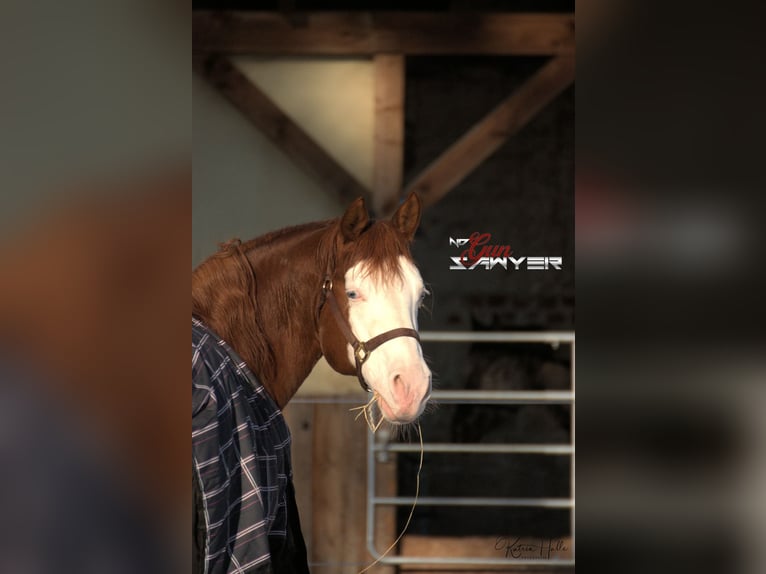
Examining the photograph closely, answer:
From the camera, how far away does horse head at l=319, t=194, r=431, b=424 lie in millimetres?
1429

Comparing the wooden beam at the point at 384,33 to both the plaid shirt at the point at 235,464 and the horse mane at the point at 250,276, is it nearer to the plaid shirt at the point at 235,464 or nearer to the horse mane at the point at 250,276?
the horse mane at the point at 250,276

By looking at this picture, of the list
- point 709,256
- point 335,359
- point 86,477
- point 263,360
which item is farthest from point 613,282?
point 86,477

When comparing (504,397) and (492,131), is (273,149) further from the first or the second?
(504,397)

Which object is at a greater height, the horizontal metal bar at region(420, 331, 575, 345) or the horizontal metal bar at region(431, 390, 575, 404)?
the horizontal metal bar at region(420, 331, 575, 345)

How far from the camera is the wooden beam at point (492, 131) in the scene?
62.1 inches

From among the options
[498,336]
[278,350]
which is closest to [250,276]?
[278,350]

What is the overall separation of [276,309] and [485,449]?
1.88ft

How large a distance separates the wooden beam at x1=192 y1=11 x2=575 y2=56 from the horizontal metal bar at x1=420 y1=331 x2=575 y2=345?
63 centimetres

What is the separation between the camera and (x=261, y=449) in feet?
4.80

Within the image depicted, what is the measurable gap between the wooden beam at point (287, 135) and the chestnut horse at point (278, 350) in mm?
123

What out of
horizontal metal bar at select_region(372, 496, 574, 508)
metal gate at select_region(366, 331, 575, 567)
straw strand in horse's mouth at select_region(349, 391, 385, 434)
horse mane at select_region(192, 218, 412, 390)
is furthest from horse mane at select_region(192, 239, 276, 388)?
horizontal metal bar at select_region(372, 496, 574, 508)

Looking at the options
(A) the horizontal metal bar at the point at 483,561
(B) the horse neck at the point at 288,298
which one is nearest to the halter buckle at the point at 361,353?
(B) the horse neck at the point at 288,298

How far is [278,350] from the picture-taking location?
1.57 m

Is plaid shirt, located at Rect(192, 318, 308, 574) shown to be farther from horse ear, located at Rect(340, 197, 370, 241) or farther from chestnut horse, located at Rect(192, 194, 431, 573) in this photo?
horse ear, located at Rect(340, 197, 370, 241)
